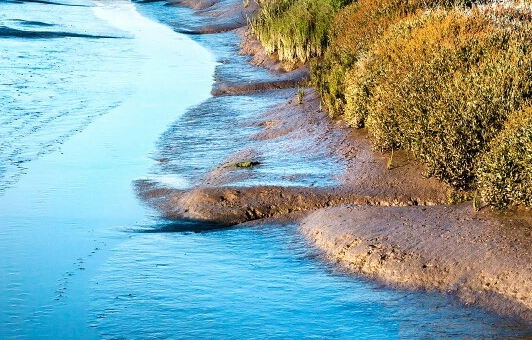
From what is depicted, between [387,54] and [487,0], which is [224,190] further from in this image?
[487,0]

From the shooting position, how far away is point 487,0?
723 inches

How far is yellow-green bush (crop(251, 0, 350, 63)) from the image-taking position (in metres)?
22.7

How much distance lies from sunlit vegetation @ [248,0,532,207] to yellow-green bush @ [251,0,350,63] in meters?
4.69

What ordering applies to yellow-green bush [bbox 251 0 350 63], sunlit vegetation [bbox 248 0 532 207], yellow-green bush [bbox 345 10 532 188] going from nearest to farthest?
sunlit vegetation [bbox 248 0 532 207] < yellow-green bush [bbox 345 10 532 188] < yellow-green bush [bbox 251 0 350 63]

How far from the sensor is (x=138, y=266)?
986cm

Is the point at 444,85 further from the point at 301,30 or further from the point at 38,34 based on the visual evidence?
the point at 38,34

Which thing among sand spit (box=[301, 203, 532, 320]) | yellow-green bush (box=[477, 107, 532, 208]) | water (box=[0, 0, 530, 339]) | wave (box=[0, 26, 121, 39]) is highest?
yellow-green bush (box=[477, 107, 532, 208])

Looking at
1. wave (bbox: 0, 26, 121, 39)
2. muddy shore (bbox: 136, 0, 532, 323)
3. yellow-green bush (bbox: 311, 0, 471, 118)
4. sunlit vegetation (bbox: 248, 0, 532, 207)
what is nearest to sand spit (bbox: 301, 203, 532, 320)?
muddy shore (bbox: 136, 0, 532, 323)

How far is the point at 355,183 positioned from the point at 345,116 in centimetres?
288

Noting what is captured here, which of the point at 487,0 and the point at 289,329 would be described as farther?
the point at 487,0

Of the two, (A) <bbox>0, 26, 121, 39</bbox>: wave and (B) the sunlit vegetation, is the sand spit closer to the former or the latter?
(B) the sunlit vegetation

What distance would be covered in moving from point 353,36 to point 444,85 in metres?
6.79

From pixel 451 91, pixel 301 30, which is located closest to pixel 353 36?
pixel 301 30

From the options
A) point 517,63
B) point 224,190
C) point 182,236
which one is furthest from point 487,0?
point 182,236
